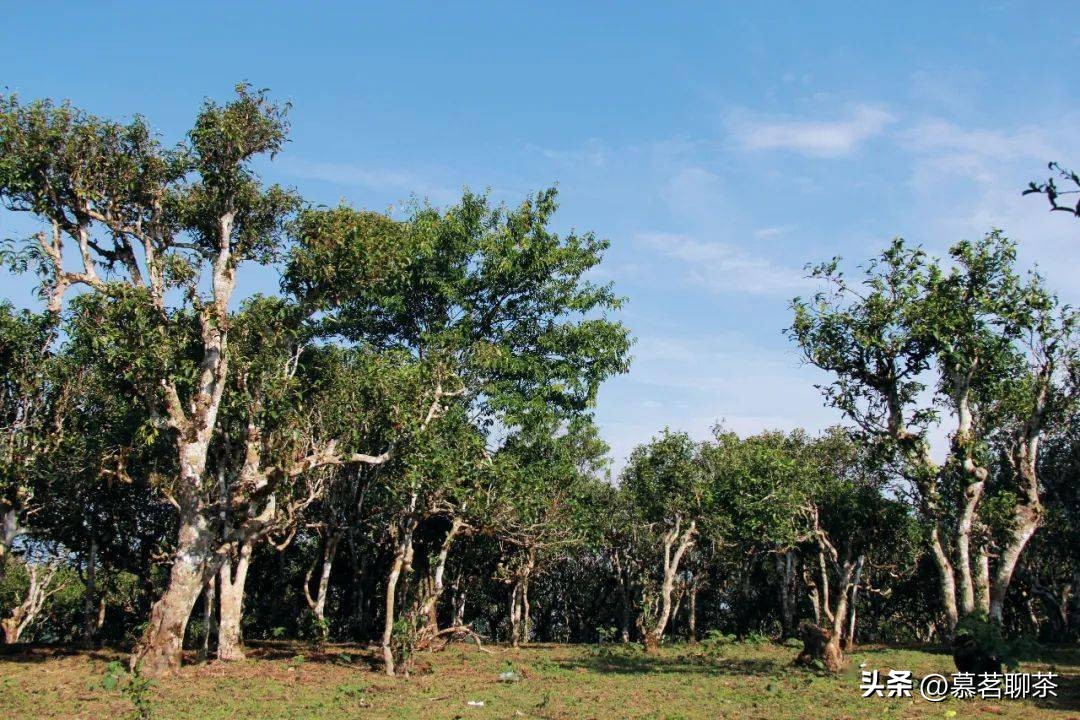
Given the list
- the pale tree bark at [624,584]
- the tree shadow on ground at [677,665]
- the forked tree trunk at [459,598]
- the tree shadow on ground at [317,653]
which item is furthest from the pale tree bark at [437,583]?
the pale tree bark at [624,584]

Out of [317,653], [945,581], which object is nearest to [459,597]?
[317,653]

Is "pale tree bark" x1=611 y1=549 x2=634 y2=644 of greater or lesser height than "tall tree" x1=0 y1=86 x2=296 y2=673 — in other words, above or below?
below

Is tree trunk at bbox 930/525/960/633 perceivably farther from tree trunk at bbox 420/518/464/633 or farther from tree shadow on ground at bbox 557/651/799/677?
tree trunk at bbox 420/518/464/633

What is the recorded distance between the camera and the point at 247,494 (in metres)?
20.5

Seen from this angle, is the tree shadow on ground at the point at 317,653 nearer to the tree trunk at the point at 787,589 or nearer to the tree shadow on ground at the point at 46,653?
the tree shadow on ground at the point at 46,653

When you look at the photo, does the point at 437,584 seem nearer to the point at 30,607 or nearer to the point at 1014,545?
the point at 1014,545

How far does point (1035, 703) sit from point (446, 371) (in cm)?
1542

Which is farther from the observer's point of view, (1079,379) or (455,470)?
(1079,379)

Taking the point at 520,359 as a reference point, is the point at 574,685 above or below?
below

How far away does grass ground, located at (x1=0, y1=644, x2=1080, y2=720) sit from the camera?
15016 mm

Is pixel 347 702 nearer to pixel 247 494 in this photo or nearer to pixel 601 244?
pixel 247 494

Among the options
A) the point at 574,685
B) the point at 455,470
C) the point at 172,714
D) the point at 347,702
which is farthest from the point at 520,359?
the point at 172,714

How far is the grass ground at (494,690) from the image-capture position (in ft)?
49.3

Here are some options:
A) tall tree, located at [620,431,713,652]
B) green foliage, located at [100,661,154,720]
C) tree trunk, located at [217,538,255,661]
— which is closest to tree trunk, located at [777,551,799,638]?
tall tree, located at [620,431,713,652]
